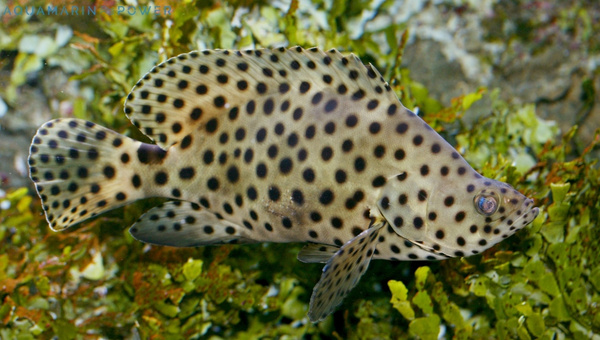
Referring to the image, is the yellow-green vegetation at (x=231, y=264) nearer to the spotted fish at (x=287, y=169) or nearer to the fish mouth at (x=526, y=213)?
the spotted fish at (x=287, y=169)

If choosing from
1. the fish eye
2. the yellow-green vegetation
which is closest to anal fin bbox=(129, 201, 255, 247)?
the yellow-green vegetation

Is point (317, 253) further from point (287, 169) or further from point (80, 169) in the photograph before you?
point (80, 169)

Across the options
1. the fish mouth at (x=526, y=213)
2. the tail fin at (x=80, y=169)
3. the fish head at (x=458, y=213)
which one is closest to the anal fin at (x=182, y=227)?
the tail fin at (x=80, y=169)

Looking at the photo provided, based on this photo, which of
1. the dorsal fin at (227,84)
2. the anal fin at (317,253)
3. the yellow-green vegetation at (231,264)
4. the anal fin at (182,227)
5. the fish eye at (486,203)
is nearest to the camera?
the fish eye at (486,203)

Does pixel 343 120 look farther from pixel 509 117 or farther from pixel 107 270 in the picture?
pixel 509 117

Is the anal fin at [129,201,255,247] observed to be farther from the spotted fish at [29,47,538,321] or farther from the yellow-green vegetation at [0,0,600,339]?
the yellow-green vegetation at [0,0,600,339]

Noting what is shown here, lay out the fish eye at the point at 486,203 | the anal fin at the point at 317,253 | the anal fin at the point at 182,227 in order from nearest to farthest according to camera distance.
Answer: the fish eye at the point at 486,203 < the anal fin at the point at 317,253 < the anal fin at the point at 182,227

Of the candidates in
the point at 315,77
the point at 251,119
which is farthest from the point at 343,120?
the point at 251,119
